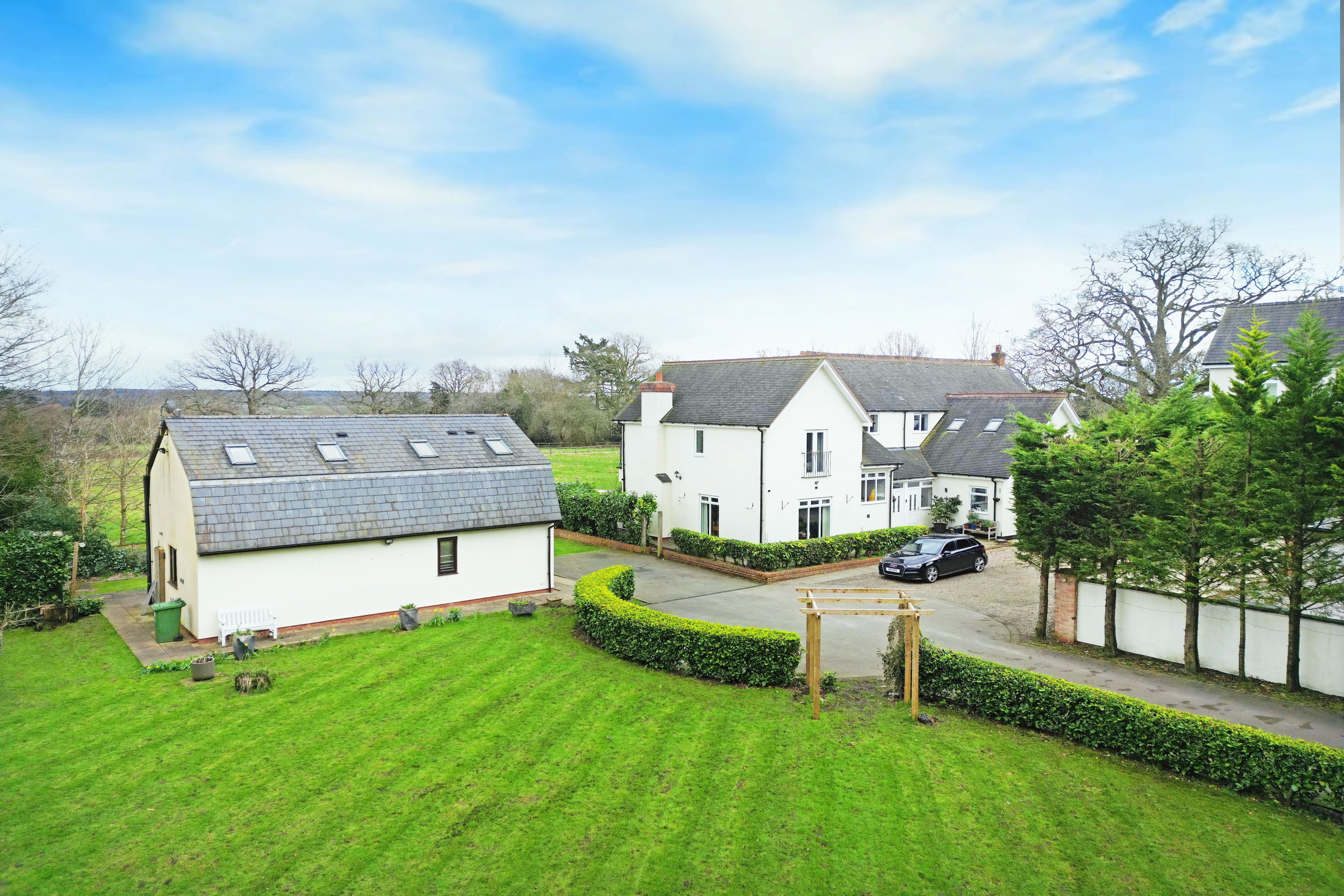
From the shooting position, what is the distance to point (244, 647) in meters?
15.1

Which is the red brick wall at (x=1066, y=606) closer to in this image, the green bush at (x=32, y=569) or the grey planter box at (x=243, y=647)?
the grey planter box at (x=243, y=647)

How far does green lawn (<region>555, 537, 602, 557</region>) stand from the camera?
94.8 ft

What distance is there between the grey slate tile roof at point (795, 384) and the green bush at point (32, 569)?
64.9ft

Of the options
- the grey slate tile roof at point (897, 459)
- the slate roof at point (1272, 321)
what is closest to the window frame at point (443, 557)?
the grey slate tile roof at point (897, 459)

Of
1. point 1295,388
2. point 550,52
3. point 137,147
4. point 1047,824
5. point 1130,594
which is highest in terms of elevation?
point 550,52

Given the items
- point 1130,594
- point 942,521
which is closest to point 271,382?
point 942,521

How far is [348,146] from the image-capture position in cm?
2050

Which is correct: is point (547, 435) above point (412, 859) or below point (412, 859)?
above

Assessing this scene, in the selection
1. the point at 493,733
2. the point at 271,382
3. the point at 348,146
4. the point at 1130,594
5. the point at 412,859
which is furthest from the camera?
the point at 271,382

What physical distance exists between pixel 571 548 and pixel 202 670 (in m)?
17.2

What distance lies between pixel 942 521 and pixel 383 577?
23.9m

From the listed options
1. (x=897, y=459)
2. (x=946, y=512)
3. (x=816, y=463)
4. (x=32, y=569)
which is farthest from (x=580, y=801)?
(x=946, y=512)

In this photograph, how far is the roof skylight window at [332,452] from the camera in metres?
18.5

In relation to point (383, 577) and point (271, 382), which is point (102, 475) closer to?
point (271, 382)
